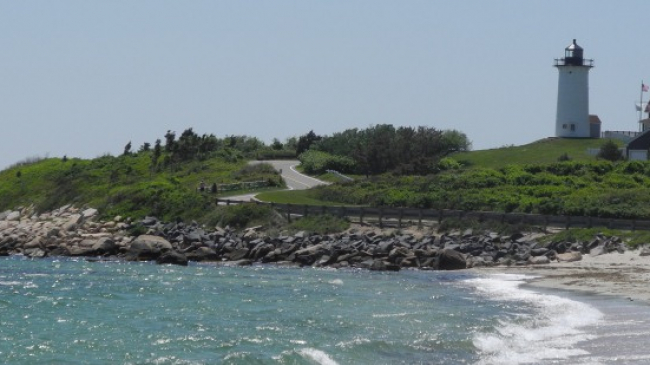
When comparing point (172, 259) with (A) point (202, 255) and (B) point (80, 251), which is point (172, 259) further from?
(B) point (80, 251)

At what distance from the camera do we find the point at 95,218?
63562 mm

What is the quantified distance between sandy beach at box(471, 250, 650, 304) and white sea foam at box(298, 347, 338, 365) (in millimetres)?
11555

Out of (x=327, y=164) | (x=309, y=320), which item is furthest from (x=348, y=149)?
(x=309, y=320)

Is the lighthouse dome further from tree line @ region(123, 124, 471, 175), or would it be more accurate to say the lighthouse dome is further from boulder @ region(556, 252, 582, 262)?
boulder @ region(556, 252, 582, 262)

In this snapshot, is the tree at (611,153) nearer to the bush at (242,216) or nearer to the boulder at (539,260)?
the bush at (242,216)

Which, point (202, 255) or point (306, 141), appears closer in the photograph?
point (202, 255)

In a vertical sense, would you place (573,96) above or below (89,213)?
above

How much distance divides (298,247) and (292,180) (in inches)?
1130

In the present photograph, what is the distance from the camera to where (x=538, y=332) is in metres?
27.6

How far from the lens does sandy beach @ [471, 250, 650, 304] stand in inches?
1371

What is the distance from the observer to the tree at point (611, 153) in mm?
77688

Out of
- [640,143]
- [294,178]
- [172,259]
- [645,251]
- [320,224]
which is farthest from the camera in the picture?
[294,178]

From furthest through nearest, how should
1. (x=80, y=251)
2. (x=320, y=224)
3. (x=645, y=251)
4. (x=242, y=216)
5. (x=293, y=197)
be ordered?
(x=293, y=197)
(x=242, y=216)
(x=320, y=224)
(x=80, y=251)
(x=645, y=251)

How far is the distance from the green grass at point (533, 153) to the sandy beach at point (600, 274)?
114 feet
